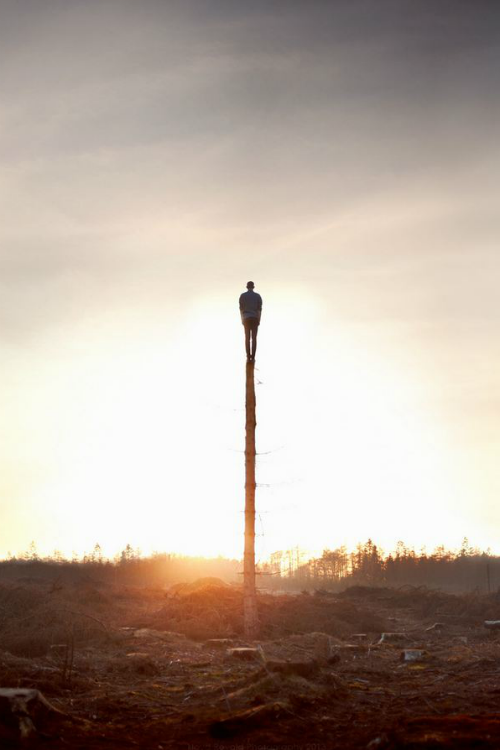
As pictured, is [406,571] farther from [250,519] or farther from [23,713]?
[23,713]

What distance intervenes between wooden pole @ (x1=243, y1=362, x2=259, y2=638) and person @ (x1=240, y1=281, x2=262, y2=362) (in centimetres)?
89

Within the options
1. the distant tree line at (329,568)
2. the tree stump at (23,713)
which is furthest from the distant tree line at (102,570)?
the tree stump at (23,713)

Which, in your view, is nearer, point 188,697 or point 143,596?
point 188,697

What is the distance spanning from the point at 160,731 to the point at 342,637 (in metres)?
13.0

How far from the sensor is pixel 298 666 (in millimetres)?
11242

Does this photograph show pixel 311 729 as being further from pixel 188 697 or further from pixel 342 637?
pixel 342 637

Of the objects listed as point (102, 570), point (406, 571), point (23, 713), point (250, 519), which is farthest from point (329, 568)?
point (23, 713)

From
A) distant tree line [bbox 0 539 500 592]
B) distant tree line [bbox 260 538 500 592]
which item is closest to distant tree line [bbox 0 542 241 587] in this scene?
distant tree line [bbox 0 539 500 592]

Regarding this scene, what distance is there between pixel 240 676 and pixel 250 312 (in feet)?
35.2

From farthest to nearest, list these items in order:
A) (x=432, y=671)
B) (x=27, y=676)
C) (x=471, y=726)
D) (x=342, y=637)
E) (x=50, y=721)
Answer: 1. (x=342, y=637)
2. (x=432, y=671)
3. (x=27, y=676)
4. (x=50, y=721)
5. (x=471, y=726)

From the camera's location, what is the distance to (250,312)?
19.5 meters

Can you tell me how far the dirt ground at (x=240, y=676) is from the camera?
24.3 feet

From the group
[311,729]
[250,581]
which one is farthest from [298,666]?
[250,581]

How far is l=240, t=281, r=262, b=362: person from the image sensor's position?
1947 centimetres
